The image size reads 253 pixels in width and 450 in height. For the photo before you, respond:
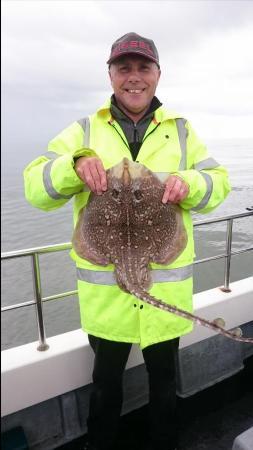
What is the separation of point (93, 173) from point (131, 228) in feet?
1.11

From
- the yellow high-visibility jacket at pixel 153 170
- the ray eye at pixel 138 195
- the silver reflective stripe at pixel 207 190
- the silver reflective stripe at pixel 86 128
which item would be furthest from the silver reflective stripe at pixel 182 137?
the silver reflective stripe at pixel 86 128

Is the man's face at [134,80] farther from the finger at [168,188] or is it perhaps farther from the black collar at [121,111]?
the finger at [168,188]

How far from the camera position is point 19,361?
237 centimetres

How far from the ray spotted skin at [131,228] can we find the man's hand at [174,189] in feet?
0.10

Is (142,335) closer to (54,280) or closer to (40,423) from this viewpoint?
(40,423)

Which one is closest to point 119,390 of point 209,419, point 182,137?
point 209,419

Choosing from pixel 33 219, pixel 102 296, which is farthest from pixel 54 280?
pixel 102 296

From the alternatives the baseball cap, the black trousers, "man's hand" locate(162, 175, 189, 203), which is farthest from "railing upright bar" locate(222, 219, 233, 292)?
the baseball cap

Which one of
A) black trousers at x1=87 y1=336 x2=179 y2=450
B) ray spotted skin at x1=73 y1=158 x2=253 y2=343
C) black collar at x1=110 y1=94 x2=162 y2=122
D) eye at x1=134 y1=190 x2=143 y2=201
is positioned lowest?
black trousers at x1=87 y1=336 x2=179 y2=450

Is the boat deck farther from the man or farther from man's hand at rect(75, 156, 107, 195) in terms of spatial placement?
man's hand at rect(75, 156, 107, 195)

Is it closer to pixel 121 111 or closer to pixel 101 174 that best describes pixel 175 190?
pixel 101 174

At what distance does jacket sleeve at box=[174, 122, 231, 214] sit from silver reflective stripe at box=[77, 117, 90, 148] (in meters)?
0.52

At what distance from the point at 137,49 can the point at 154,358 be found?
5.75ft

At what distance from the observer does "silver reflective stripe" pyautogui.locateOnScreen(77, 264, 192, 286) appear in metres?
1.96
